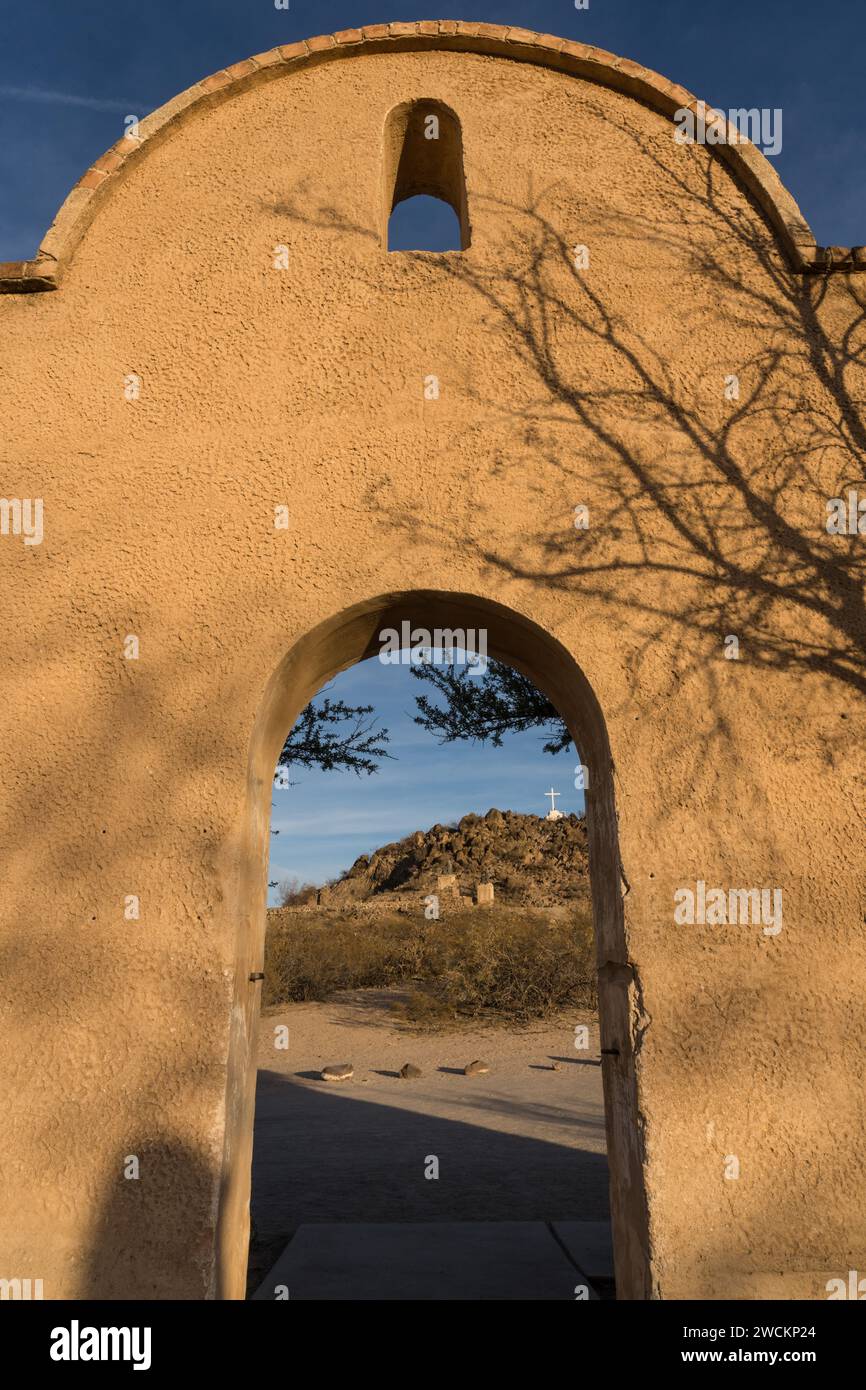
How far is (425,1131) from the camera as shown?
26.9 feet

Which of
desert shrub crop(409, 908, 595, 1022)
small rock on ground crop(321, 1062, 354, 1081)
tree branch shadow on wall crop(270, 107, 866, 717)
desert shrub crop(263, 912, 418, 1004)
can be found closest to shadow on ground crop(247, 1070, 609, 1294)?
small rock on ground crop(321, 1062, 354, 1081)

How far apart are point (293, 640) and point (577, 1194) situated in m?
5.02

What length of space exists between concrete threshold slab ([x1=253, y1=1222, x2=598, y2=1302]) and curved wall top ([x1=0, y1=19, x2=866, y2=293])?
16.3ft

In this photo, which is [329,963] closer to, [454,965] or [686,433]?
[454,965]

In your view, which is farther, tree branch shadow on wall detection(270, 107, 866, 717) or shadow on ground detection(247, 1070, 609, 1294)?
shadow on ground detection(247, 1070, 609, 1294)

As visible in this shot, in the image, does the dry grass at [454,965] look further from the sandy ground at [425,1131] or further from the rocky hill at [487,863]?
the rocky hill at [487,863]

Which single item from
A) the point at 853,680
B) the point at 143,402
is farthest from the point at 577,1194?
the point at 143,402

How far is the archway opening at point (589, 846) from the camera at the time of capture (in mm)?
3170

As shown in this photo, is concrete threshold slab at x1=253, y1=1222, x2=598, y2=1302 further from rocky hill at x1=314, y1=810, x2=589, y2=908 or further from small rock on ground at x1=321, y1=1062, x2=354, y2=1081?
rocky hill at x1=314, y1=810, x2=589, y2=908

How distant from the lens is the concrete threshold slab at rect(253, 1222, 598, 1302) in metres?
4.31

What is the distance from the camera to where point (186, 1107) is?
3.06 metres

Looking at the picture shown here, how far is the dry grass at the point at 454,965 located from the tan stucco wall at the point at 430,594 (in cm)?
1187

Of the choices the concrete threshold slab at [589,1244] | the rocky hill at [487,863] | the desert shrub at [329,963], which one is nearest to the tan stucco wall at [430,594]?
the concrete threshold slab at [589,1244]

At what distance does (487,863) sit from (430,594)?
89.7 feet
